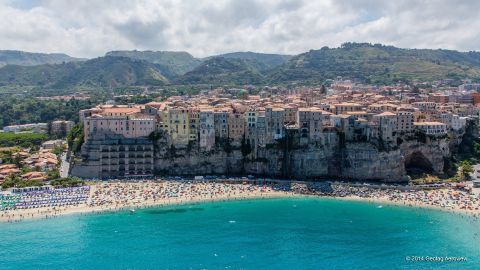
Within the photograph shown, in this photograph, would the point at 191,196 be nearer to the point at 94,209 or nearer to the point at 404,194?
the point at 94,209

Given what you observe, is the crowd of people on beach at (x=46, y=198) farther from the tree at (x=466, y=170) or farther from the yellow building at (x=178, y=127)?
the tree at (x=466, y=170)

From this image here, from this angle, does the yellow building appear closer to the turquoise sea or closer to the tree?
the turquoise sea

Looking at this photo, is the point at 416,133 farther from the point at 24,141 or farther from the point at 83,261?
the point at 24,141

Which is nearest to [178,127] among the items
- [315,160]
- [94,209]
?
[94,209]

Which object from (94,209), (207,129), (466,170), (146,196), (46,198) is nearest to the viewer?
(94,209)

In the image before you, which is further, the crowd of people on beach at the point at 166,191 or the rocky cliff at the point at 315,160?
the rocky cliff at the point at 315,160

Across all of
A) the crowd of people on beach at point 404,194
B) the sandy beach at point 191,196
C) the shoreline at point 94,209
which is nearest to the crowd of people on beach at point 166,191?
the sandy beach at point 191,196

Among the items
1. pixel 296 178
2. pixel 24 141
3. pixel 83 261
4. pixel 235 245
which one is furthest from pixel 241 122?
pixel 24 141
